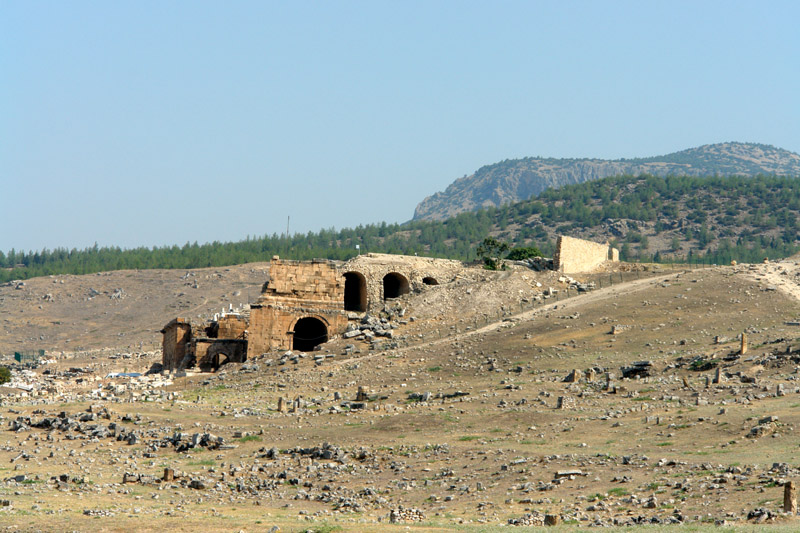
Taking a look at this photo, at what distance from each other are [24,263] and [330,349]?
373ft

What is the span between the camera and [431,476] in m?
23.5

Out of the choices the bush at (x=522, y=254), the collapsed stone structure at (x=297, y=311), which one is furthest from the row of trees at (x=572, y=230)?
the collapsed stone structure at (x=297, y=311)

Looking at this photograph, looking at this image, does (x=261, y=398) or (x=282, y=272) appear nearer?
(x=261, y=398)

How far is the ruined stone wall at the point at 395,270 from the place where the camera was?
169 ft

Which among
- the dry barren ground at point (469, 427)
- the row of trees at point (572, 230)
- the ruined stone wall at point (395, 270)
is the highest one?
the row of trees at point (572, 230)

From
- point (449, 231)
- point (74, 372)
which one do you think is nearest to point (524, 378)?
point (74, 372)

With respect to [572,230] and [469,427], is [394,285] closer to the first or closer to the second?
[469,427]

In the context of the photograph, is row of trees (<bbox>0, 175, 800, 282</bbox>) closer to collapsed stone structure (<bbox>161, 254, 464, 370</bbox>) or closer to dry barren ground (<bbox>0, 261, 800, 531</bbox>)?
collapsed stone structure (<bbox>161, 254, 464, 370</bbox>)

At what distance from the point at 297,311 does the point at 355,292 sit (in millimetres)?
7937

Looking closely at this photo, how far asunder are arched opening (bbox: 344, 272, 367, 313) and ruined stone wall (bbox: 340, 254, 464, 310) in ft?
1.44

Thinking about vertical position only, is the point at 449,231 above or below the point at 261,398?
above

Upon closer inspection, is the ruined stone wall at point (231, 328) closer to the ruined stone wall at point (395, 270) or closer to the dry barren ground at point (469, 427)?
the dry barren ground at point (469, 427)

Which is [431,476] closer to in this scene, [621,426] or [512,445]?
[512,445]

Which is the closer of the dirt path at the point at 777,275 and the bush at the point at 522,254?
the dirt path at the point at 777,275
